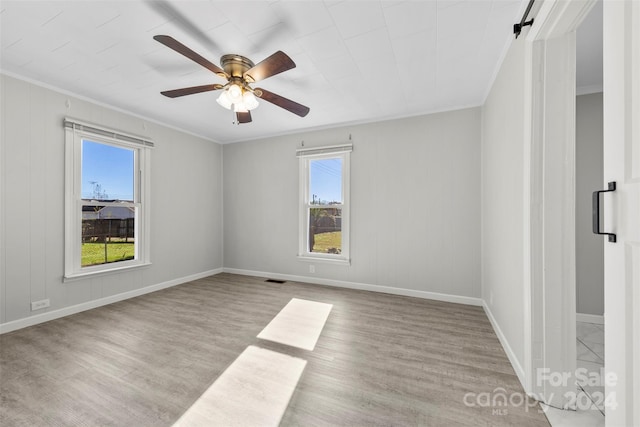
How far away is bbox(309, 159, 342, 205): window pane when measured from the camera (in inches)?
166

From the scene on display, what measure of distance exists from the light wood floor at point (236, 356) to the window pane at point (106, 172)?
1.50 metres

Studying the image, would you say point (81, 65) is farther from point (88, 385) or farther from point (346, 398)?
point (346, 398)

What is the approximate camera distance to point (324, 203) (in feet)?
14.1

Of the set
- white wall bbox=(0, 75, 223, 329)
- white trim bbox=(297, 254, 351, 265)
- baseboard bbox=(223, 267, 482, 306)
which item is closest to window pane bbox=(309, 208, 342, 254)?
white trim bbox=(297, 254, 351, 265)

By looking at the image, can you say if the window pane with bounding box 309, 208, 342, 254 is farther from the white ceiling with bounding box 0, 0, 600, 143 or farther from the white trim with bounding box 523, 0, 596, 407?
the white trim with bounding box 523, 0, 596, 407

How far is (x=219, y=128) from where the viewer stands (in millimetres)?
4254

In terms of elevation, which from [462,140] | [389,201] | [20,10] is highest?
[20,10]

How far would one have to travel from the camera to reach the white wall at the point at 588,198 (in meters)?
2.81

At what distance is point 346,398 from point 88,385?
180cm

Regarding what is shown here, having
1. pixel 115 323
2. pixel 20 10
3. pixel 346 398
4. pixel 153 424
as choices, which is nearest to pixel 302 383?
pixel 346 398

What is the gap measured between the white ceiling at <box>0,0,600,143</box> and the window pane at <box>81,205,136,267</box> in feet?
4.71

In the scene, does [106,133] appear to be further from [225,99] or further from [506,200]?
[506,200]

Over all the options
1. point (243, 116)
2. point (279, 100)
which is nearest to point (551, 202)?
point (279, 100)

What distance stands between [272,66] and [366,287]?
3220 millimetres
